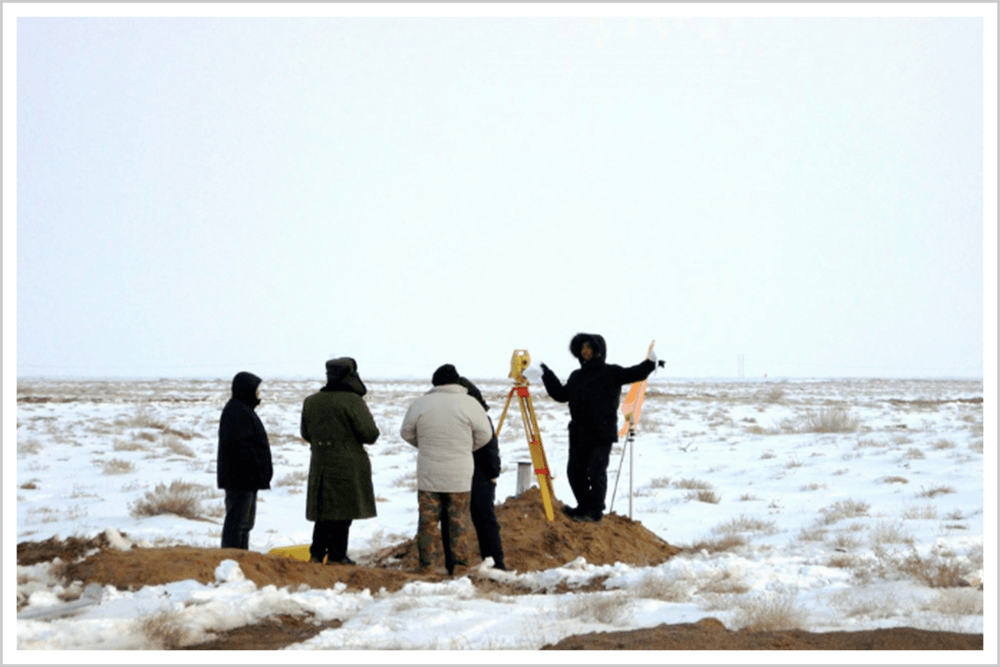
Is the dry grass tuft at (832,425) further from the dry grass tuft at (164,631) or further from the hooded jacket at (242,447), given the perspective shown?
the dry grass tuft at (164,631)

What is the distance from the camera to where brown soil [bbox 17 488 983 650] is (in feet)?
13.5

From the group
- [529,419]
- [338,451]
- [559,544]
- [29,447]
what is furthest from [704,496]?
[29,447]

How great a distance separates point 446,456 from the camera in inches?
251

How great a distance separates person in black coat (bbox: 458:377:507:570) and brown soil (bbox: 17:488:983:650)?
0.41m

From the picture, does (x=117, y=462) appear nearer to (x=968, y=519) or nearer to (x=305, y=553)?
(x=305, y=553)

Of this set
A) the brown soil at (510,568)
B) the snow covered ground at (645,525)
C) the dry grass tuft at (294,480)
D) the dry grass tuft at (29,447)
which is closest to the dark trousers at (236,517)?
the brown soil at (510,568)

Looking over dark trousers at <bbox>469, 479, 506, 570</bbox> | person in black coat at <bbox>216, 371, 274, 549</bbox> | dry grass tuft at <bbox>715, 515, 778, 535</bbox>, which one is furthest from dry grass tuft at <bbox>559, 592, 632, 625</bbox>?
dry grass tuft at <bbox>715, 515, 778, 535</bbox>

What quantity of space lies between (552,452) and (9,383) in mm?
13040

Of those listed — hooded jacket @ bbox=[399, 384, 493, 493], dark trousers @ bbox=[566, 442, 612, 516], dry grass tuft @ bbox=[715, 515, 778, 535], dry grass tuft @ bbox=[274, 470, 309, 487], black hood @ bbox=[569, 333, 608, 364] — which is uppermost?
black hood @ bbox=[569, 333, 608, 364]

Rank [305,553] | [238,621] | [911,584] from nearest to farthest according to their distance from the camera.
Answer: [238,621] → [911,584] → [305,553]

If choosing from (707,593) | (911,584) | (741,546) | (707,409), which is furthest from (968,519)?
(707,409)

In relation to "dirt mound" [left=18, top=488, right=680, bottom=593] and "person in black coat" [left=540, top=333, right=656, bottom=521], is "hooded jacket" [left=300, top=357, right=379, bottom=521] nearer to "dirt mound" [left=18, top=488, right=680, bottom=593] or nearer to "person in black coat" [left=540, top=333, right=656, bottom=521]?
"dirt mound" [left=18, top=488, right=680, bottom=593]

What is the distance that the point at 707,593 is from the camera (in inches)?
222

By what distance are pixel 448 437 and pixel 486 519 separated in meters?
0.85
